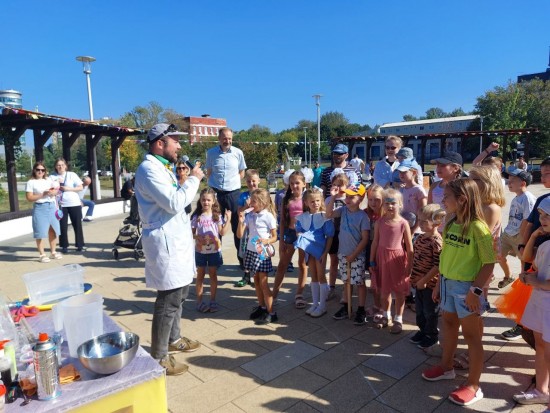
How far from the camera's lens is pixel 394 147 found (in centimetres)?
475

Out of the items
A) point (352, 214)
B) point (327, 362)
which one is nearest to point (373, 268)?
point (352, 214)

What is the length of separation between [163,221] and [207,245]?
1497 millimetres

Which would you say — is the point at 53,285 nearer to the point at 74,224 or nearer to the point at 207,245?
the point at 207,245

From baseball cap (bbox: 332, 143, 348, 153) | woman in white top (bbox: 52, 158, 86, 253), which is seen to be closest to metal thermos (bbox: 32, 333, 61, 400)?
baseball cap (bbox: 332, 143, 348, 153)

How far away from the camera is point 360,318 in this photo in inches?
148

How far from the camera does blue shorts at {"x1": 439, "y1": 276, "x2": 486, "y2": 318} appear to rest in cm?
243

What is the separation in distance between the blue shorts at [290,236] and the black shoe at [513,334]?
7.26ft

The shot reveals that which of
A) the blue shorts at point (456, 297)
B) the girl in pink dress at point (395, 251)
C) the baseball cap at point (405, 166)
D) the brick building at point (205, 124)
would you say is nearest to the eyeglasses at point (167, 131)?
the girl in pink dress at point (395, 251)

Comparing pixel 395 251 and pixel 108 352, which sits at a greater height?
pixel 395 251

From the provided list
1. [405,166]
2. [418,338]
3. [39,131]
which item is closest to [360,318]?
[418,338]

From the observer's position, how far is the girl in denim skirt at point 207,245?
415 cm

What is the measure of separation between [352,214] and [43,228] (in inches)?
214

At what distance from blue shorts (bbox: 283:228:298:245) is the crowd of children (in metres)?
0.01

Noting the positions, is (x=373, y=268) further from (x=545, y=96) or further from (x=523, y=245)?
(x=545, y=96)
